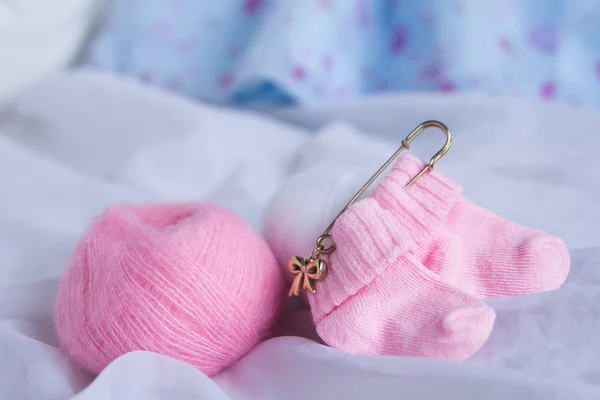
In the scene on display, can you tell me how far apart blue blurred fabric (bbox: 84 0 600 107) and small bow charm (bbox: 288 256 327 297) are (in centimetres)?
73

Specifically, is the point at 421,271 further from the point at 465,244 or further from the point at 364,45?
the point at 364,45

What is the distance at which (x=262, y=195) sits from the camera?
87 cm

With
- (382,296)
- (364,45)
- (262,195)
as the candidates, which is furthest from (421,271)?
(364,45)

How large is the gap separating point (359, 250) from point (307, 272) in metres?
0.05

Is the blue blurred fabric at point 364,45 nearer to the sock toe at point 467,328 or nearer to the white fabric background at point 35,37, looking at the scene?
the white fabric background at point 35,37

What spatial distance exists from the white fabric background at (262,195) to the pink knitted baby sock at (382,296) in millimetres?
25

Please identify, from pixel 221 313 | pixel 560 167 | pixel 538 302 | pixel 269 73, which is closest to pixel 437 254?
pixel 538 302

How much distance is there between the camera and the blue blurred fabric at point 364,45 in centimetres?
120

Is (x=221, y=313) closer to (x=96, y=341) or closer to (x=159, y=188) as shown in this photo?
(x=96, y=341)

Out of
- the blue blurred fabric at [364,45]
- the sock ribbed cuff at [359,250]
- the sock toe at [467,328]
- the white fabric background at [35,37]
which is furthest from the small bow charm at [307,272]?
the white fabric background at [35,37]

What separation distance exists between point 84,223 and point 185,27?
660 millimetres

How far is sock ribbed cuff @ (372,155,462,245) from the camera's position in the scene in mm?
482

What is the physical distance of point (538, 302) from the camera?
464 millimetres

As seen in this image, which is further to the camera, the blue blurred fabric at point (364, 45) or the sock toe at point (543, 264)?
the blue blurred fabric at point (364, 45)
